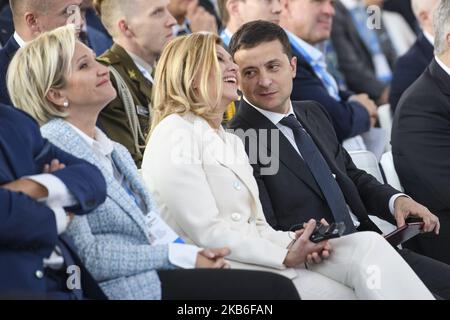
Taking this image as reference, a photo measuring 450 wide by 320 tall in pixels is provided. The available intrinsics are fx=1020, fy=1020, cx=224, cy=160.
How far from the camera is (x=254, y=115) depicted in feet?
15.0

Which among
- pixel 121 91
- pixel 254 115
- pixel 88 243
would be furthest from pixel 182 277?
pixel 121 91

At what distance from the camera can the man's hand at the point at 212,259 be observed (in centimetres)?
353

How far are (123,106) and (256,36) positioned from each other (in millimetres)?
745

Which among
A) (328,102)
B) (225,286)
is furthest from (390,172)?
(225,286)

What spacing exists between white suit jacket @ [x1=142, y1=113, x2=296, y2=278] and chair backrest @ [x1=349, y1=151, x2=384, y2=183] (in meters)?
1.19

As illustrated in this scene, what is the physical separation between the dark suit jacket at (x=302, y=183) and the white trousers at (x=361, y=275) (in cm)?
44

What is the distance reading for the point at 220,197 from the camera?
13.2 ft

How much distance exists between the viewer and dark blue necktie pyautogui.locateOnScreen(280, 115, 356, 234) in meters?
4.45

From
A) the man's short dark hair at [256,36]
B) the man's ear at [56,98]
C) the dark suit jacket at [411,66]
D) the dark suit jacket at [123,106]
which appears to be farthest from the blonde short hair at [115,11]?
the dark suit jacket at [411,66]

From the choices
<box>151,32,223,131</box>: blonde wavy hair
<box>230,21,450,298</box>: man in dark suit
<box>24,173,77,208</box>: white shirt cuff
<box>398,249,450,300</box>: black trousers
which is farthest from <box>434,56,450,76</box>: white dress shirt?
<box>24,173,77,208</box>: white shirt cuff

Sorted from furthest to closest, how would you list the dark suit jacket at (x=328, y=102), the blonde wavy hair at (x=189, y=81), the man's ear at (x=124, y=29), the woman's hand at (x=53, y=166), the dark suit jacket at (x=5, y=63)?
the dark suit jacket at (x=328, y=102) < the man's ear at (x=124, y=29) < the dark suit jacket at (x=5, y=63) < the blonde wavy hair at (x=189, y=81) < the woman's hand at (x=53, y=166)

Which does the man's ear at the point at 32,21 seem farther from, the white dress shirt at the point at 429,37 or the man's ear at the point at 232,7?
the white dress shirt at the point at 429,37

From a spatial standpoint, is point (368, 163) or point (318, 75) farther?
point (318, 75)

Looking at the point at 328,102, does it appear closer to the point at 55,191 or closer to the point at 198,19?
the point at 198,19
